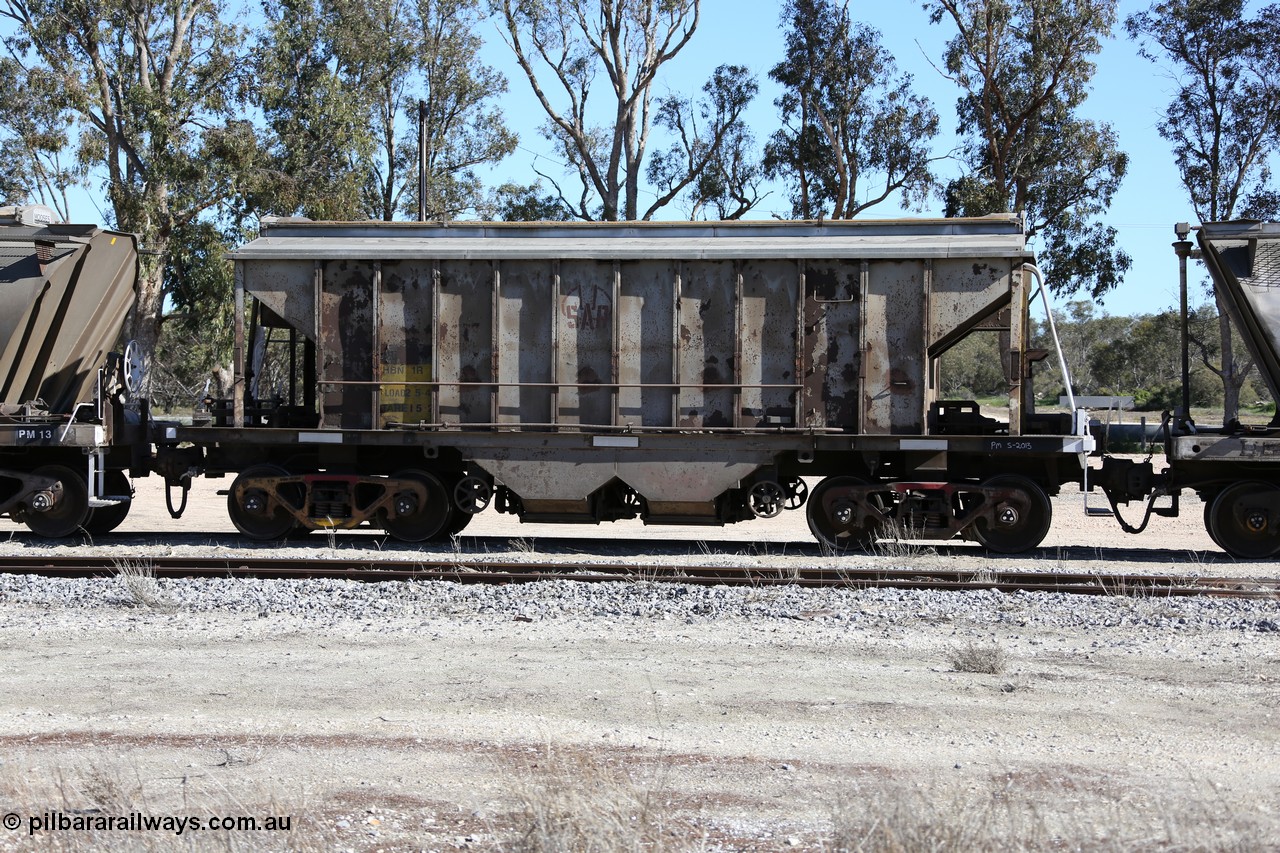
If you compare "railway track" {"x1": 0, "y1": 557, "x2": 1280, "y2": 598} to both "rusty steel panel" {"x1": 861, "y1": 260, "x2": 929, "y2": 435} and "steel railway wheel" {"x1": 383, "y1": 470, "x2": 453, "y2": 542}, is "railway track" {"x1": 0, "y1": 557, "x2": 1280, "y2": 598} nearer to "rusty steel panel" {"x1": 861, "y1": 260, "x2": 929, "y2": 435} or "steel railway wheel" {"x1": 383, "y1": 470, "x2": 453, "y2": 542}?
"steel railway wheel" {"x1": 383, "y1": 470, "x2": 453, "y2": 542}

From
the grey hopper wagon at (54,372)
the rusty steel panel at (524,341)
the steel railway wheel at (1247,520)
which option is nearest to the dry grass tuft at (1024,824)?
the rusty steel panel at (524,341)

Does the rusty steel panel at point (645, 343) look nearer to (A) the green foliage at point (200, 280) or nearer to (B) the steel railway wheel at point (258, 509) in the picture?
(B) the steel railway wheel at point (258, 509)

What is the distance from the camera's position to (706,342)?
44.7 feet

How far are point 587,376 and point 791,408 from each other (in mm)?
2410

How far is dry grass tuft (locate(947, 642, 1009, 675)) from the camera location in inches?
308

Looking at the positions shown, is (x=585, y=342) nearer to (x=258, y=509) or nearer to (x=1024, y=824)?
(x=258, y=509)

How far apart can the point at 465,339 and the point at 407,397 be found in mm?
983

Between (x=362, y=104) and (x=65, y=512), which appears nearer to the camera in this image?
(x=65, y=512)

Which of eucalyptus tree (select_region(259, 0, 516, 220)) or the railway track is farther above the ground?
eucalyptus tree (select_region(259, 0, 516, 220))

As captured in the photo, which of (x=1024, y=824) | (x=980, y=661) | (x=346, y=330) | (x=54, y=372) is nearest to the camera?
(x=1024, y=824)

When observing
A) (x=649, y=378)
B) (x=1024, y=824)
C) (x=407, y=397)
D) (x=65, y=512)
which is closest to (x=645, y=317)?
(x=649, y=378)

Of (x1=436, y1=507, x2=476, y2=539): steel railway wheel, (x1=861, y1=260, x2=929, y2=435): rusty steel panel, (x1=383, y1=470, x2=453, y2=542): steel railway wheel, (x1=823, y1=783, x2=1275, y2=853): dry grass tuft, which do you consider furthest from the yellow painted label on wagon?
(x1=823, y1=783, x2=1275, y2=853): dry grass tuft

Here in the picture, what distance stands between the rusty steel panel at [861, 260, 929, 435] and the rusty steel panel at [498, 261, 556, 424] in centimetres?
374

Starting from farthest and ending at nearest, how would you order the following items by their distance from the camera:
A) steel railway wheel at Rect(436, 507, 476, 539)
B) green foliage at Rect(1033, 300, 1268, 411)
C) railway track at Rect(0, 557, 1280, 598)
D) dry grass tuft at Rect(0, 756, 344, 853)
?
1. green foliage at Rect(1033, 300, 1268, 411)
2. steel railway wheel at Rect(436, 507, 476, 539)
3. railway track at Rect(0, 557, 1280, 598)
4. dry grass tuft at Rect(0, 756, 344, 853)
